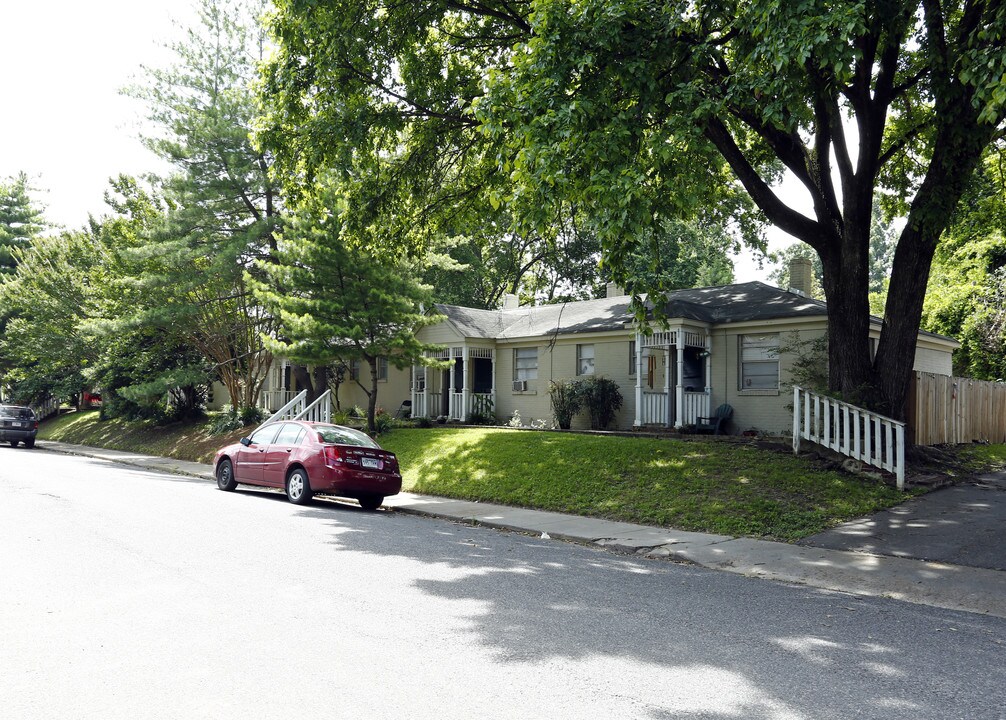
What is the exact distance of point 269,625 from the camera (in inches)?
229

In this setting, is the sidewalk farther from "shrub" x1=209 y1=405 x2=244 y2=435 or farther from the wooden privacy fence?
"shrub" x1=209 y1=405 x2=244 y2=435

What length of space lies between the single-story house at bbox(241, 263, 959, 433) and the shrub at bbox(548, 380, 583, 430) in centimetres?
81

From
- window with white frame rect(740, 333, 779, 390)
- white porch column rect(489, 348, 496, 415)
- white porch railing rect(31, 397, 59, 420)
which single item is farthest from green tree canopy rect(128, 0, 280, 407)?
white porch railing rect(31, 397, 59, 420)

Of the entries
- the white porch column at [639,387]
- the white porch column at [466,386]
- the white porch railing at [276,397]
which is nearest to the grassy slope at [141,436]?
the white porch railing at [276,397]

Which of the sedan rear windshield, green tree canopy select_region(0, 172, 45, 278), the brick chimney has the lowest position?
the sedan rear windshield

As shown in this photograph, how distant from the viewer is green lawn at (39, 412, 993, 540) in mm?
11859

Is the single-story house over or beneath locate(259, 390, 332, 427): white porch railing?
over

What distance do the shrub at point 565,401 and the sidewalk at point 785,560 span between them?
849 centimetres

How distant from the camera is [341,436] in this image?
46.8 feet

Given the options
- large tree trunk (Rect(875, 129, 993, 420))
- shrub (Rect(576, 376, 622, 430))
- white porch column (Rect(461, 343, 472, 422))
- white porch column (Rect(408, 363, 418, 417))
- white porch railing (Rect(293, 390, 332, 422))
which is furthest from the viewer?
white porch column (Rect(408, 363, 418, 417))

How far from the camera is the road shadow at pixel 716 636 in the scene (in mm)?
4605

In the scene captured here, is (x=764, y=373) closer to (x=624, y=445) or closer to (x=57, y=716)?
(x=624, y=445)

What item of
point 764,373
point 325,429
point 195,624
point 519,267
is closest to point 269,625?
point 195,624

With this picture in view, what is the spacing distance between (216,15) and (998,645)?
27.8 meters
